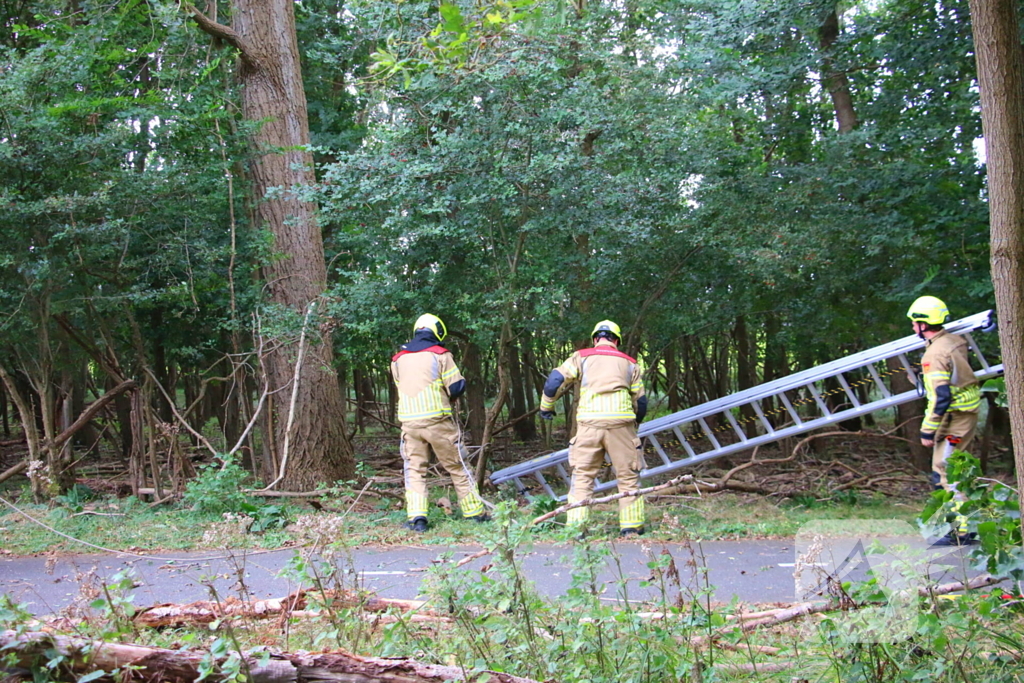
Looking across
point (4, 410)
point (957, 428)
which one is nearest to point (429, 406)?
point (957, 428)

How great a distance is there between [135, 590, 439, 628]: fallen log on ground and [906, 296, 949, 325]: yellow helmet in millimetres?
5466

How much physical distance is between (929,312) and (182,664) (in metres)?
6.98

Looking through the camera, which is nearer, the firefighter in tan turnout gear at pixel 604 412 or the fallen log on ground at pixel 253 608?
the fallen log on ground at pixel 253 608

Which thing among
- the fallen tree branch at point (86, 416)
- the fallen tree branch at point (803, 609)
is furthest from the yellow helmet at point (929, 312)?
the fallen tree branch at point (86, 416)

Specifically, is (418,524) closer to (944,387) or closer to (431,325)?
(431,325)

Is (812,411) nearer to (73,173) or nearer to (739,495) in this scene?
(739,495)

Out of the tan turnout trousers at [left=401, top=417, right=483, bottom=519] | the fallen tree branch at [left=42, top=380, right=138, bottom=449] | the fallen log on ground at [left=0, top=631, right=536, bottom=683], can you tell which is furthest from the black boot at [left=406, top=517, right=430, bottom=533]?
the fallen log on ground at [left=0, top=631, right=536, bottom=683]

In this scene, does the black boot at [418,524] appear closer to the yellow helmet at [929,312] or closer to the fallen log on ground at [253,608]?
the fallen log on ground at [253,608]

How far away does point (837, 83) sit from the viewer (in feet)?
40.0

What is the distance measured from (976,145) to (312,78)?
1047 cm

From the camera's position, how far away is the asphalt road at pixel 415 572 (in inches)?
205

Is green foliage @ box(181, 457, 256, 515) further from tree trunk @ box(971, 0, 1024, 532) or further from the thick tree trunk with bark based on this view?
tree trunk @ box(971, 0, 1024, 532)

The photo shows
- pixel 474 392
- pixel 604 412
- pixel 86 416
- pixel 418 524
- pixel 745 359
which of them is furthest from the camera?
pixel 745 359

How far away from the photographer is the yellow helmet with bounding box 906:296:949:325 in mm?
7926
